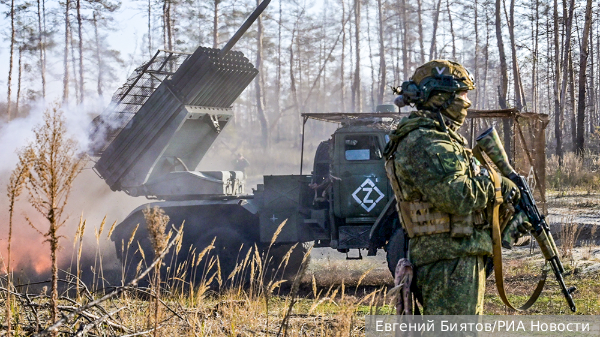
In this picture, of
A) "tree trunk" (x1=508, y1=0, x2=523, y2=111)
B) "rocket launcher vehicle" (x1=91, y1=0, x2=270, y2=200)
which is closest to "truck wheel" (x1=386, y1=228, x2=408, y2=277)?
"rocket launcher vehicle" (x1=91, y1=0, x2=270, y2=200)

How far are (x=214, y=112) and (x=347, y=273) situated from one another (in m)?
3.19

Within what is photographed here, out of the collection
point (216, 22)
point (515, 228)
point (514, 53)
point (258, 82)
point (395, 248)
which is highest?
point (216, 22)

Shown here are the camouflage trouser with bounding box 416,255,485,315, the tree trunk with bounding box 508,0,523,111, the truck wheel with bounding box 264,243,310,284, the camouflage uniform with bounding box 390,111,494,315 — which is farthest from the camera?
the tree trunk with bounding box 508,0,523,111

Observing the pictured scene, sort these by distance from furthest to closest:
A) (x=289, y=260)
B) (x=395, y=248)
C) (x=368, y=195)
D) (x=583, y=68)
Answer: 1. (x=583, y=68)
2. (x=289, y=260)
3. (x=368, y=195)
4. (x=395, y=248)

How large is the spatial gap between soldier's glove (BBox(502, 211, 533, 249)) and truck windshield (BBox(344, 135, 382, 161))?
4332mm

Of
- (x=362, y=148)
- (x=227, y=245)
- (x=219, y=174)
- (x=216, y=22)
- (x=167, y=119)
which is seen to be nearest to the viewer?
(x=362, y=148)

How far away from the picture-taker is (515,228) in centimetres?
310

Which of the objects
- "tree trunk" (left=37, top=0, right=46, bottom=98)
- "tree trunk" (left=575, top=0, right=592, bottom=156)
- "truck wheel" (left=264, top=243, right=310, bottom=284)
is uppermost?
"tree trunk" (left=37, top=0, right=46, bottom=98)

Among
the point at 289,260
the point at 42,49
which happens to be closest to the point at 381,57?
the point at 42,49

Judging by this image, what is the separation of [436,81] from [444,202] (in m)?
0.71

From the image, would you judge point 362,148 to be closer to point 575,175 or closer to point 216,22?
point 575,175

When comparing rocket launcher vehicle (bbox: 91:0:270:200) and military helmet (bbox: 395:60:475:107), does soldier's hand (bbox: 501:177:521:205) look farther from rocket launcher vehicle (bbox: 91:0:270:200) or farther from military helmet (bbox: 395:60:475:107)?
rocket launcher vehicle (bbox: 91:0:270:200)

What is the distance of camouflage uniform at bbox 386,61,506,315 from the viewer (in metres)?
2.81

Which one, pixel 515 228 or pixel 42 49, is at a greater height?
pixel 42 49
